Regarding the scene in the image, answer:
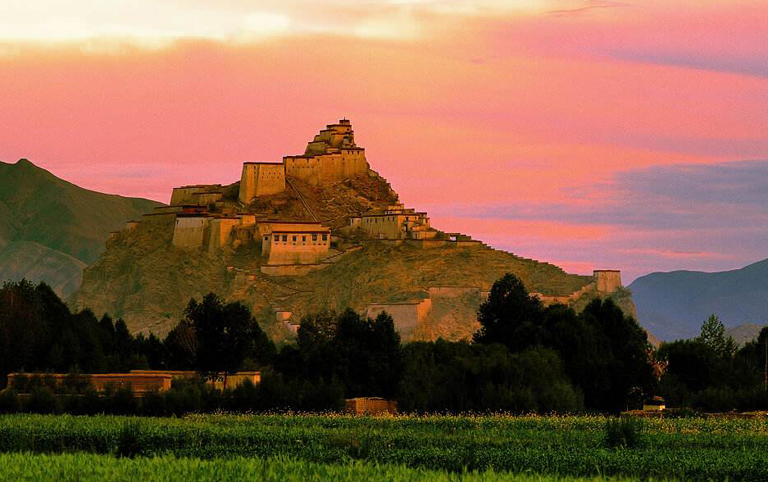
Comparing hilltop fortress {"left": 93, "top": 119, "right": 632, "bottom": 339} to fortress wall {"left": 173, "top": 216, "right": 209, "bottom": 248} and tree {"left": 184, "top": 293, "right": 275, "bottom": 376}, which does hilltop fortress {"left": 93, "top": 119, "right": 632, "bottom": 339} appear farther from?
tree {"left": 184, "top": 293, "right": 275, "bottom": 376}

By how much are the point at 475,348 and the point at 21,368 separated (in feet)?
73.0

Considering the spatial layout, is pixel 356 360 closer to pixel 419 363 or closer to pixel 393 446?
pixel 419 363

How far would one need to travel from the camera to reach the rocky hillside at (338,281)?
584ft

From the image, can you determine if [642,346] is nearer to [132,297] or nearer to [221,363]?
[221,363]

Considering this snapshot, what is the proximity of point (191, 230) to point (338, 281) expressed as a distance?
2387cm

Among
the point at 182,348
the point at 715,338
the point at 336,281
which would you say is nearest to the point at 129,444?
the point at 182,348

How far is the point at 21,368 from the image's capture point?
2554 inches

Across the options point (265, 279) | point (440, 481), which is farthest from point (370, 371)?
point (265, 279)

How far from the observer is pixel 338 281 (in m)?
183

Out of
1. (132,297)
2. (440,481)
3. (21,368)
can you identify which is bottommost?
(440,481)

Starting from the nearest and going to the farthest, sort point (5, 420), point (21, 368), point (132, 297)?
point (5, 420)
point (21, 368)
point (132, 297)

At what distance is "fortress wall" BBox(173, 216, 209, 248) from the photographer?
193 metres

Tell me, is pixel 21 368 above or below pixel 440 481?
above

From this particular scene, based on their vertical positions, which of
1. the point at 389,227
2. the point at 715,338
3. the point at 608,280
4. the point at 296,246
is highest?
the point at 389,227
